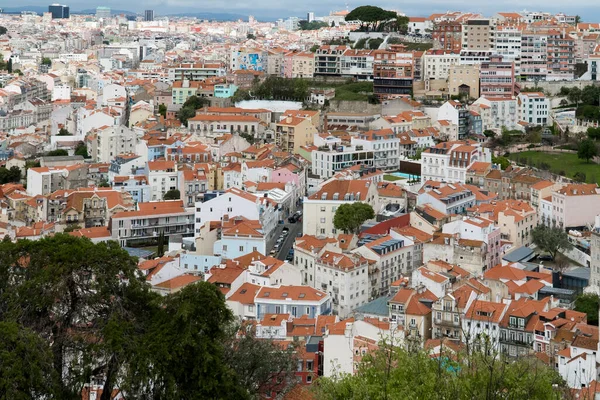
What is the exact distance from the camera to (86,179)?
27891 mm

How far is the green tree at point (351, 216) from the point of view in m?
20.3

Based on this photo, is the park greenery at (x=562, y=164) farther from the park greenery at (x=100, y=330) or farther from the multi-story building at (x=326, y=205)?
the park greenery at (x=100, y=330)

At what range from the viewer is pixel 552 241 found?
19625 millimetres

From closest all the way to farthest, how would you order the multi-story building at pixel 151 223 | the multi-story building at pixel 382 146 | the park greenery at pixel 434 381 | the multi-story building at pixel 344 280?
the park greenery at pixel 434 381 → the multi-story building at pixel 344 280 → the multi-story building at pixel 151 223 → the multi-story building at pixel 382 146

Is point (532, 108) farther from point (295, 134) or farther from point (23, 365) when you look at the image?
point (23, 365)

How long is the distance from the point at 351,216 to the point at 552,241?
391cm

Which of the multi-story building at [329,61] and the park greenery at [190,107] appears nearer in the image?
the park greenery at [190,107]

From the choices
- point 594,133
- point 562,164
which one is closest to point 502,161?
point 562,164

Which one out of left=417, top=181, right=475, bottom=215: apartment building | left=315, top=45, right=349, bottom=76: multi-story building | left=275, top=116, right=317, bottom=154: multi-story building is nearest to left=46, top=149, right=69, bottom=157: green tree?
left=275, top=116, right=317, bottom=154: multi-story building

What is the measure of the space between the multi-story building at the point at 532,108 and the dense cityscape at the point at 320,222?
0.04 m

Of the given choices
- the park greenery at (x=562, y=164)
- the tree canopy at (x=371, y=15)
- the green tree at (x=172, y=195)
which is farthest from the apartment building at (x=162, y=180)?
the tree canopy at (x=371, y=15)

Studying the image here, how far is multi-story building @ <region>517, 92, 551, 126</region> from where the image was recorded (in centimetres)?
3238

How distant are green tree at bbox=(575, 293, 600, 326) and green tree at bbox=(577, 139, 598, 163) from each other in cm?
1307

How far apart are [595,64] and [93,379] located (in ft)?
93.5
